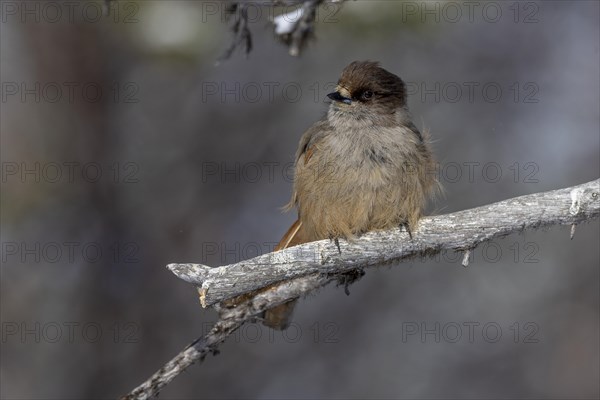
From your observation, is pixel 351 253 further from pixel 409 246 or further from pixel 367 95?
pixel 367 95

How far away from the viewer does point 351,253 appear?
495cm

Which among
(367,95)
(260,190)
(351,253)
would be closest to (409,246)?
(351,253)

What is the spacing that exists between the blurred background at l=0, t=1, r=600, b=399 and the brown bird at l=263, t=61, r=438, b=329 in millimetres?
2875

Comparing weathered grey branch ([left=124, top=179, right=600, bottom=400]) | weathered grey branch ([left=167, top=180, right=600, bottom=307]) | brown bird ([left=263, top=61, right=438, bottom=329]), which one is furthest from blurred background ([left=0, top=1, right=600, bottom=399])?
weathered grey branch ([left=167, top=180, right=600, bottom=307])

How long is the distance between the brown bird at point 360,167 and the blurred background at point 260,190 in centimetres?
287

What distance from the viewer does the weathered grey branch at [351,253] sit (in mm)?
4422

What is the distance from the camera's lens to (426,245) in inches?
189

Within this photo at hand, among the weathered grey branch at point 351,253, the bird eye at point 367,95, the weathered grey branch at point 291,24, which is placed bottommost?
the weathered grey branch at point 351,253

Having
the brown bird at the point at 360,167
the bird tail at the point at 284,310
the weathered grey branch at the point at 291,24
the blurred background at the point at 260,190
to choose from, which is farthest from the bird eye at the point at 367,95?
the blurred background at the point at 260,190

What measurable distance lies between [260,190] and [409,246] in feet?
14.7

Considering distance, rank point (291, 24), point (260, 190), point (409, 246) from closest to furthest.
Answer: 1. point (291, 24)
2. point (409, 246)
3. point (260, 190)

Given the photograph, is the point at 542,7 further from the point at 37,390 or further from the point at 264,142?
the point at 37,390

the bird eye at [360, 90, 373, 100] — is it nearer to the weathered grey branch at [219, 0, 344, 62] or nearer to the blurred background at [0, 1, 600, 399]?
the weathered grey branch at [219, 0, 344, 62]

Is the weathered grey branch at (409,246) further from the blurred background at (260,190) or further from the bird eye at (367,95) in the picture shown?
the blurred background at (260,190)
